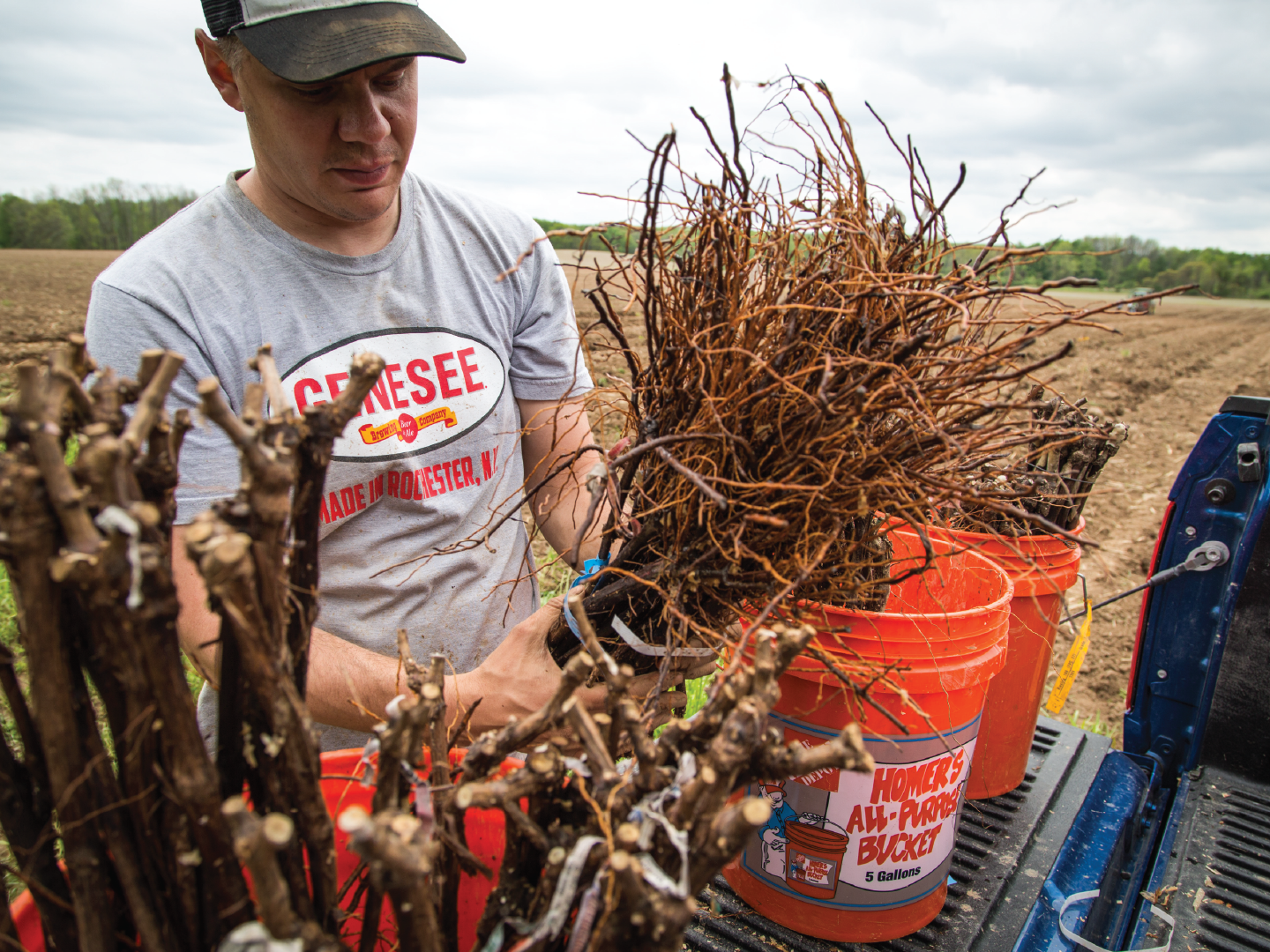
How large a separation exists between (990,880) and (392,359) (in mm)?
1560

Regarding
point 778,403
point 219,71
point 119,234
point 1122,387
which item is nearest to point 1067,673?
point 778,403

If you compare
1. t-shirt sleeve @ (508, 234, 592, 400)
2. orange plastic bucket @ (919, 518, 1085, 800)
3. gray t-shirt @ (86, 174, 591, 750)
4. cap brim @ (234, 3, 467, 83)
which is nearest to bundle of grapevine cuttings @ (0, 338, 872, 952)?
gray t-shirt @ (86, 174, 591, 750)

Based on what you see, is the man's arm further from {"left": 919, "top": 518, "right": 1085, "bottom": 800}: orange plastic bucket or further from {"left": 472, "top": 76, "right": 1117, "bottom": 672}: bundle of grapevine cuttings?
{"left": 919, "top": 518, "right": 1085, "bottom": 800}: orange plastic bucket

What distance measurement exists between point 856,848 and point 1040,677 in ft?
2.58

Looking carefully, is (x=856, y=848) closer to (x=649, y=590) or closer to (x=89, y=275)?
(x=649, y=590)

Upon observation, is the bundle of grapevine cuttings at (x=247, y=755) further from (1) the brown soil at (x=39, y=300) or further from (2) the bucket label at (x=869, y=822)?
(1) the brown soil at (x=39, y=300)

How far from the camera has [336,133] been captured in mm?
1438

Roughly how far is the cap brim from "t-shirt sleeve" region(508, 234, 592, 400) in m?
0.61

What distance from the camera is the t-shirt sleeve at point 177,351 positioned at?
1345mm

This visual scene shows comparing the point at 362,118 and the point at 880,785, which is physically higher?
the point at 362,118

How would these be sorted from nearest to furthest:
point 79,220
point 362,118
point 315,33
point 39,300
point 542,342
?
1. point 315,33
2. point 362,118
3. point 542,342
4. point 39,300
5. point 79,220

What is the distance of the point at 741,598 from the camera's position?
44.5 inches

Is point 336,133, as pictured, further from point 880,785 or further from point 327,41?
point 880,785

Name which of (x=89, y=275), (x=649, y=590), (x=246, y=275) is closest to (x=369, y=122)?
(x=246, y=275)
